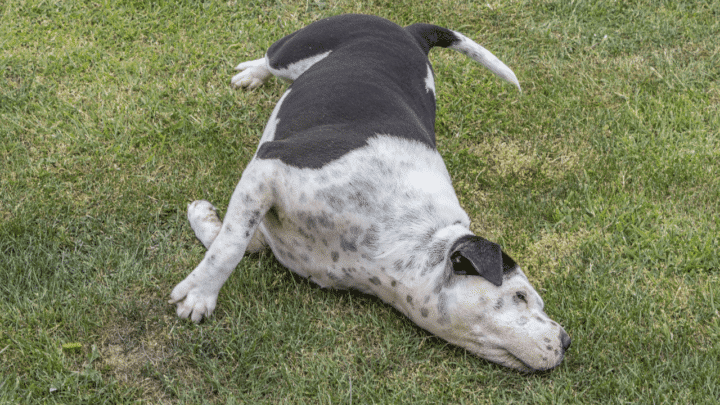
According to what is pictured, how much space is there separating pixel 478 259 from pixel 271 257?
1390 mm

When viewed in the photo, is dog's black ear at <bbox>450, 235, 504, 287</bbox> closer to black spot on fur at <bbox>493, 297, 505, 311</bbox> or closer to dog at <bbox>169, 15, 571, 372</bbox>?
dog at <bbox>169, 15, 571, 372</bbox>

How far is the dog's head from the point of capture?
117 inches

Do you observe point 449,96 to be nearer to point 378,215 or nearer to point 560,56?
point 560,56

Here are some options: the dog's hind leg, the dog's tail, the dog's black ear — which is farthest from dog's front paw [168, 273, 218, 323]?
the dog's tail

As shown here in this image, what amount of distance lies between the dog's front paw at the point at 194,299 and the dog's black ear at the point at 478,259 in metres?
1.28

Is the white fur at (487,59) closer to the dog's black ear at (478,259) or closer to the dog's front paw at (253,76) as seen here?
the dog's front paw at (253,76)

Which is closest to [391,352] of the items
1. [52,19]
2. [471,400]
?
[471,400]

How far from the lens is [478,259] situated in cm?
284

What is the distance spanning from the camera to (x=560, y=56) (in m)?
5.73

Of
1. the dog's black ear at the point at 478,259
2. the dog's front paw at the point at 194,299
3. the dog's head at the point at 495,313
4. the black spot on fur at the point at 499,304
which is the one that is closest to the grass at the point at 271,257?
the dog's front paw at the point at 194,299

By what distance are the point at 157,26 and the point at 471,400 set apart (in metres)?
4.03

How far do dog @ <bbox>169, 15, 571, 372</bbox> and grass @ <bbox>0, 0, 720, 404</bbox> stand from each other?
26cm

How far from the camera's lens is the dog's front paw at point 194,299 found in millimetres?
3346

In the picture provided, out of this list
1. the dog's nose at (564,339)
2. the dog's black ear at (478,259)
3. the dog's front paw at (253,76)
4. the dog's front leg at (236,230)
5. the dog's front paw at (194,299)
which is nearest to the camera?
the dog's black ear at (478,259)
